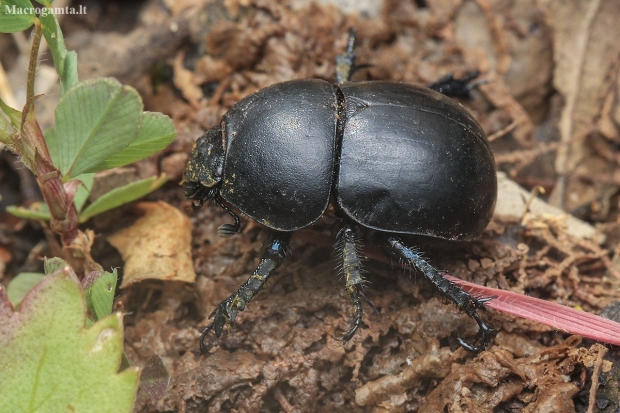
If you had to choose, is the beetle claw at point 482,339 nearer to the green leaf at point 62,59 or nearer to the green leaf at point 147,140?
the green leaf at point 147,140

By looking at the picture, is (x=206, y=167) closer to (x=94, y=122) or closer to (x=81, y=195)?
(x=94, y=122)

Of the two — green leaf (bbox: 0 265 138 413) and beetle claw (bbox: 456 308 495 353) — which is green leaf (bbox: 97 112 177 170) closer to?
green leaf (bbox: 0 265 138 413)

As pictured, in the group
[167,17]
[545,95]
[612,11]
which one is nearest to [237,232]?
[167,17]

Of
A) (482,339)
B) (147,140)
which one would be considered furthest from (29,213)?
(482,339)

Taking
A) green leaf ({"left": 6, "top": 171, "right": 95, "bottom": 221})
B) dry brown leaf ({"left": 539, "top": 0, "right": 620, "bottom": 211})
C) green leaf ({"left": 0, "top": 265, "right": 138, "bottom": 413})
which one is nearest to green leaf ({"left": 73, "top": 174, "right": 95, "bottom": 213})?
green leaf ({"left": 6, "top": 171, "right": 95, "bottom": 221})

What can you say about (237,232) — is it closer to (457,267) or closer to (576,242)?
(457,267)

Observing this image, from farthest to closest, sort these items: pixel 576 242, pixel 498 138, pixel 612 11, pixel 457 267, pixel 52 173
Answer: pixel 612 11
pixel 498 138
pixel 576 242
pixel 457 267
pixel 52 173

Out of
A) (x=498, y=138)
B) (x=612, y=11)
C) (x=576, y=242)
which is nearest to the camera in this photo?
(x=576, y=242)
